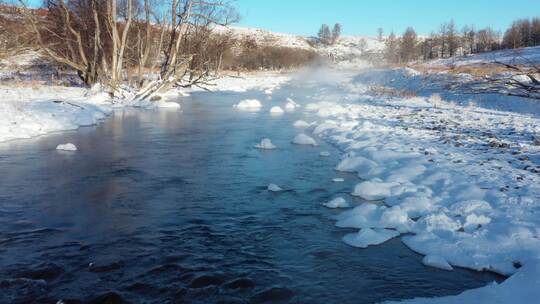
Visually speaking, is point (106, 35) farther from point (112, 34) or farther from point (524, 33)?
point (524, 33)

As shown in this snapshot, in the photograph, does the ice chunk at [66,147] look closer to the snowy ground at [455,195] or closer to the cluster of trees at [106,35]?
the snowy ground at [455,195]

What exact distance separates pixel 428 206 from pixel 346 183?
167 cm

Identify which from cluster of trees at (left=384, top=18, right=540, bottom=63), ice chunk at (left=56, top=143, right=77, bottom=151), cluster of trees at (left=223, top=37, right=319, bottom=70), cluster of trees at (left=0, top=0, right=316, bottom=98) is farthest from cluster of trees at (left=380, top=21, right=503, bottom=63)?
ice chunk at (left=56, top=143, right=77, bottom=151)

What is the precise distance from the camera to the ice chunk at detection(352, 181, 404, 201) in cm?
641

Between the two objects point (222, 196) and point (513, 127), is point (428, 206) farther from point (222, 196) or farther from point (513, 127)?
point (513, 127)

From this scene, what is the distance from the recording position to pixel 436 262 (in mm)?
4336

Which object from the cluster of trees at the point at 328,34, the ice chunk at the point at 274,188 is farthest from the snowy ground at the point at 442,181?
the cluster of trees at the point at 328,34

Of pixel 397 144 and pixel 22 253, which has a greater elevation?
pixel 397 144

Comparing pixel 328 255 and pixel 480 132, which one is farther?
pixel 480 132

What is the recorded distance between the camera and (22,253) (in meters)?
4.29

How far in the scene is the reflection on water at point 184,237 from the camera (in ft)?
12.3

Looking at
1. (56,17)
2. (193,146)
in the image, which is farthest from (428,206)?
(56,17)

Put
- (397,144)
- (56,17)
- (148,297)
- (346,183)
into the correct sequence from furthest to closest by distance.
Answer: (56,17)
(397,144)
(346,183)
(148,297)

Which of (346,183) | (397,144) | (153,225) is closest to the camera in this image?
(153,225)
